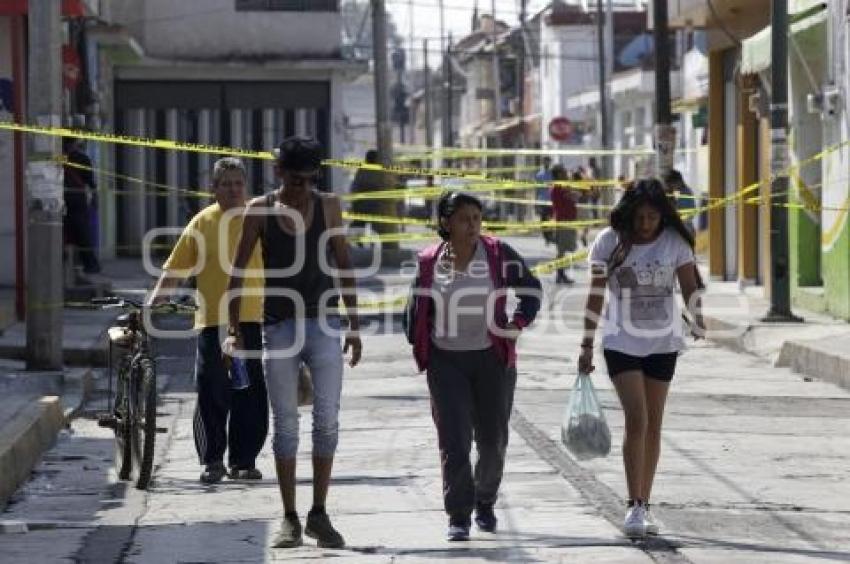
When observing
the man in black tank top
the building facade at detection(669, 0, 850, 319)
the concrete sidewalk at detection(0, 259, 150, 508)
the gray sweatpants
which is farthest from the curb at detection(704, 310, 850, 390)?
the man in black tank top

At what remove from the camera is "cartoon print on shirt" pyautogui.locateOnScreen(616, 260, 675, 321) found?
10.1 m

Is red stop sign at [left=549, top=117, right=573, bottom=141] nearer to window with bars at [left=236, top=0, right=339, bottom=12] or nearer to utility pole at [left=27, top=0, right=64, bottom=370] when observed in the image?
window with bars at [left=236, top=0, right=339, bottom=12]

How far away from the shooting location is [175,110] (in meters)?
39.9

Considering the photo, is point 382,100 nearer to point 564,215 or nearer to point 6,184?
point 564,215

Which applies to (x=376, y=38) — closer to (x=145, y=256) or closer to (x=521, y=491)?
(x=145, y=256)

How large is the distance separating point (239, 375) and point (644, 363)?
8.85ft

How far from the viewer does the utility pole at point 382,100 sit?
125ft

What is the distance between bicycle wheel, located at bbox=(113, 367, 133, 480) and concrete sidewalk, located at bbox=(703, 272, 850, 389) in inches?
267

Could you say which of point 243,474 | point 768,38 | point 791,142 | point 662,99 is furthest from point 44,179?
point 662,99

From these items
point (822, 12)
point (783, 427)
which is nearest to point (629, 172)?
point (822, 12)

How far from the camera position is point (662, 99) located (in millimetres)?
26312

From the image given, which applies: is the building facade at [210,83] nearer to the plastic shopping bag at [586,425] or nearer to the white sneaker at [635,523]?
the plastic shopping bag at [586,425]

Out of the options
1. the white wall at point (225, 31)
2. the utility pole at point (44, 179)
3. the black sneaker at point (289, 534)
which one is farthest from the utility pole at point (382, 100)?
the black sneaker at point (289, 534)

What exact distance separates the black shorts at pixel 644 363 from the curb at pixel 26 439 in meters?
3.33
